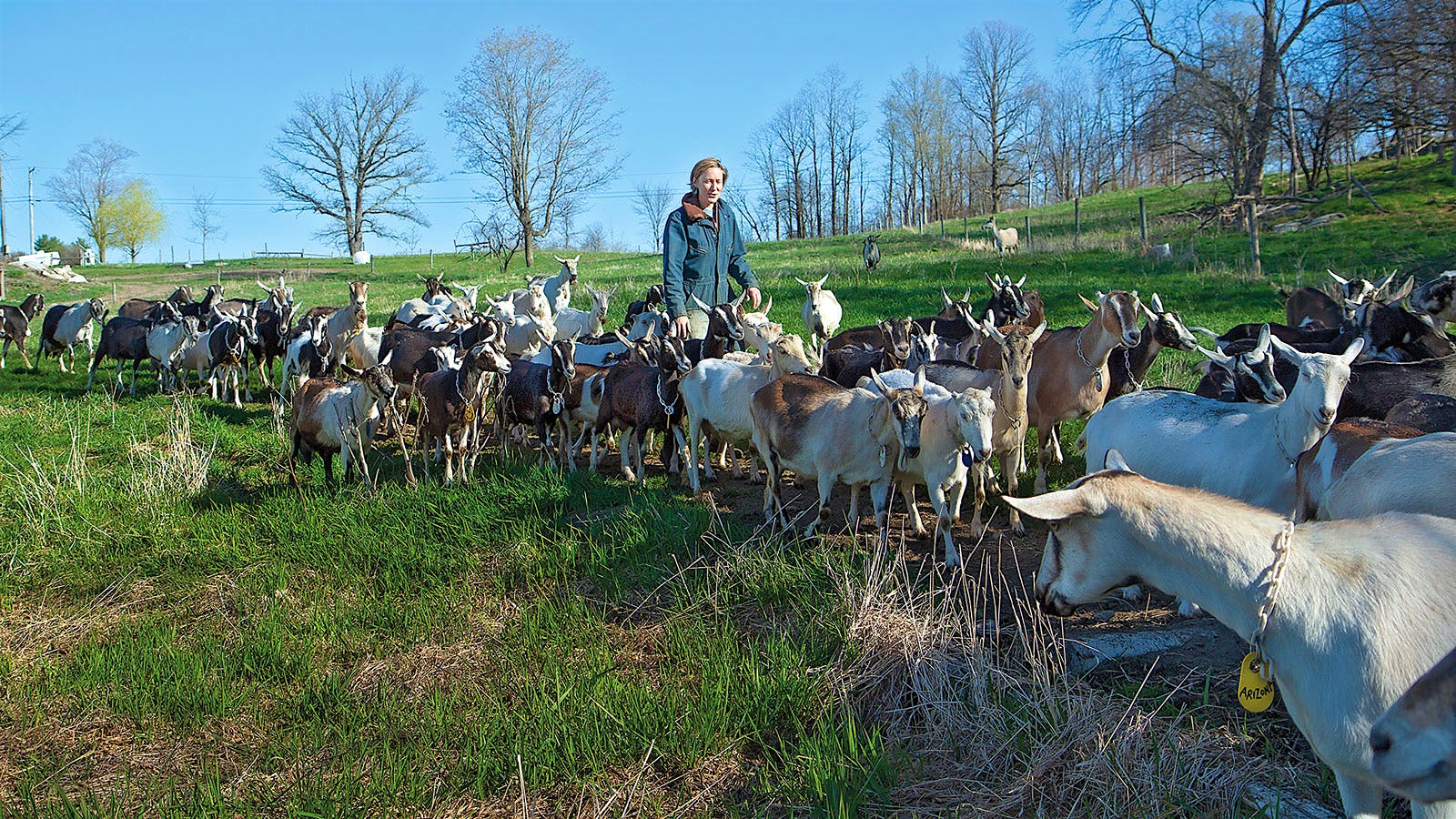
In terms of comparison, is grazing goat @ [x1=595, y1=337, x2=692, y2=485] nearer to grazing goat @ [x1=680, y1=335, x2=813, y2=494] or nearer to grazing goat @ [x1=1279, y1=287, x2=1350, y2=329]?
grazing goat @ [x1=680, y1=335, x2=813, y2=494]

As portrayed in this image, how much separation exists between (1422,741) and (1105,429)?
16.2 ft

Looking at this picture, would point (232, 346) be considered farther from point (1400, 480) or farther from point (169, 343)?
point (1400, 480)

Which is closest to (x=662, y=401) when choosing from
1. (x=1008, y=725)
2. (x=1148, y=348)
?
(x=1148, y=348)

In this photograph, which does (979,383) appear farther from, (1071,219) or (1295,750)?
(1071,219)

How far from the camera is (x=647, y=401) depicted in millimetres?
9016

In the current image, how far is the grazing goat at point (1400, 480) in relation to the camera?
368cm

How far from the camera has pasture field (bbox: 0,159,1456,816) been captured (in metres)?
4.19

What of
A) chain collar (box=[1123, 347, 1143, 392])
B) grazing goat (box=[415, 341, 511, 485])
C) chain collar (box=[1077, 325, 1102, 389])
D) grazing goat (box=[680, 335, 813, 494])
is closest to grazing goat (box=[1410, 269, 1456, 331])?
chain collar (box=[1123, 347, 1143, 392])

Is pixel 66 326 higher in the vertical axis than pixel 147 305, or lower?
lower

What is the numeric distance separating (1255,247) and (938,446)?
1753 cm

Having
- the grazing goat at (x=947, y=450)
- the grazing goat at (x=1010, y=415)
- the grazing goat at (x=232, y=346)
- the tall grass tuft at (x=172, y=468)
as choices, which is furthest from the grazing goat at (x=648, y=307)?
the grazing goat at (x=947, y=450)

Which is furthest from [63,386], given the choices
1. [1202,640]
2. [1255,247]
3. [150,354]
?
[1255,247]

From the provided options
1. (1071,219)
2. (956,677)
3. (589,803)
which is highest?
(1071,219)

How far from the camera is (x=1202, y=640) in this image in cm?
503
